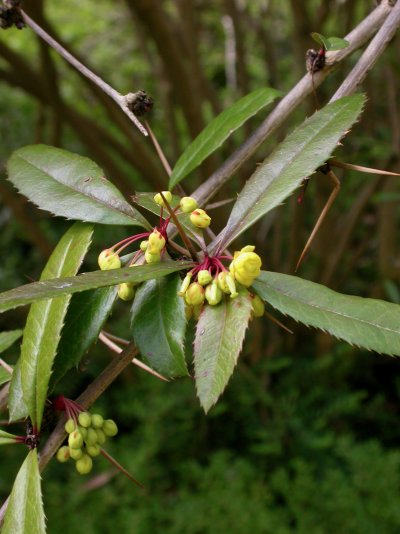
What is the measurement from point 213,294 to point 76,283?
0.13 m

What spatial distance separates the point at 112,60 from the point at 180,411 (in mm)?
2753

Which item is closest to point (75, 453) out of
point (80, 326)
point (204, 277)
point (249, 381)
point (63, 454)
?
point (63, 454)

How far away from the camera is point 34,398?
663mm

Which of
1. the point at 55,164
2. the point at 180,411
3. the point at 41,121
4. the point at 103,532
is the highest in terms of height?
the point at 55,164

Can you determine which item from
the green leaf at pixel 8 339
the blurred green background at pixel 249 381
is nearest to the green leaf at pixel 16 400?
the green leaf at pixel 8 339

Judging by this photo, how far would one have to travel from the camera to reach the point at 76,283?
56 cm

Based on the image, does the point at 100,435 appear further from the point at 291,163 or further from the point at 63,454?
the point at 291,163

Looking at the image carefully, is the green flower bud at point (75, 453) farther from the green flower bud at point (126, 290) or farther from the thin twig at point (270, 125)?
the thin twig at point (270, 125)

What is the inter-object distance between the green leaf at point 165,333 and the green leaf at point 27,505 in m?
0.15

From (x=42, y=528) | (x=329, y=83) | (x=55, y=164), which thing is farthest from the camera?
(x=329, y=83)

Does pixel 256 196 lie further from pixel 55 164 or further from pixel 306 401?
pixel 306 401

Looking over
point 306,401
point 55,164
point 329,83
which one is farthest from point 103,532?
point 329,83

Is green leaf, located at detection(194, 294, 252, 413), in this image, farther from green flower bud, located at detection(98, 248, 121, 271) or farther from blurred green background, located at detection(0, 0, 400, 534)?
blurred green background, located at detection(0, 0, 400, 534)

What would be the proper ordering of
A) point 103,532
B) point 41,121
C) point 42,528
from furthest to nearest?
point 41,121 → point 103,532 → point 42,528
